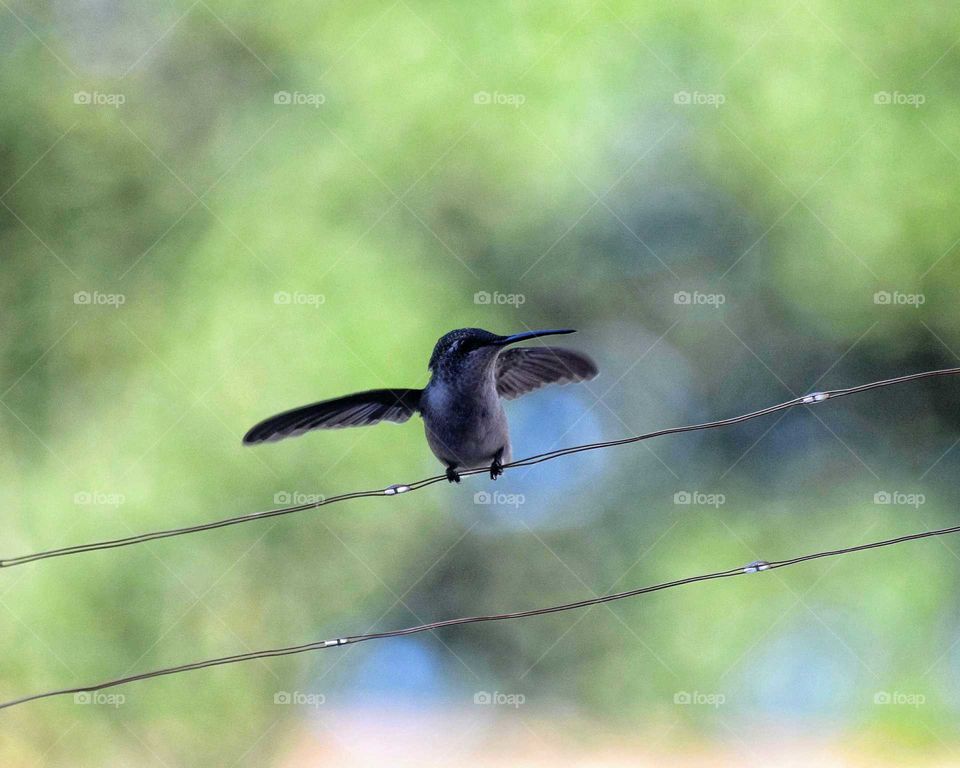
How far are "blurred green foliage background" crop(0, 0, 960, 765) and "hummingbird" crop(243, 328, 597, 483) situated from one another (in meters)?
2.86

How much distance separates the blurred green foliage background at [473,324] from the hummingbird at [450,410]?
286 cm

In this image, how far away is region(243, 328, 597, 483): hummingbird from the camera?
3.67 meters

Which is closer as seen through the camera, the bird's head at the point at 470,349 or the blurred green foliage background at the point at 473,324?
the bird's head at the point at 470,349

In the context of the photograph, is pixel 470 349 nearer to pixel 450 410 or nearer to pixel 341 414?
pixel 450 410

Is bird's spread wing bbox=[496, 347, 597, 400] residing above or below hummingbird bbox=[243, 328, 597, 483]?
above

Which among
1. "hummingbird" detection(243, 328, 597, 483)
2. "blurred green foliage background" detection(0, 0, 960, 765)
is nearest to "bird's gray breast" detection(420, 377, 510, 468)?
"hummingbird" detection(243, 328, 597, 483)

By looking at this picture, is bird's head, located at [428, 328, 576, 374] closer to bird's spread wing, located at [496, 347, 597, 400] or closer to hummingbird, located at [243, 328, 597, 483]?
hummingbird, located at [243, 328, 597, 483]

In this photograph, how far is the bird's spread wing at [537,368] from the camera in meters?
4.46

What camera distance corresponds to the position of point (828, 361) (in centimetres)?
767

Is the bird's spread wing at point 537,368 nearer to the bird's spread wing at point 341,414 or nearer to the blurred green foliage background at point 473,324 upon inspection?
the bird's spread wing at point 341,414

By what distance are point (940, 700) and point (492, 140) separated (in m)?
5.25

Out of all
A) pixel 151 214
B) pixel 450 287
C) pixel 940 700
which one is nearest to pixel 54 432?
pixel 151 214

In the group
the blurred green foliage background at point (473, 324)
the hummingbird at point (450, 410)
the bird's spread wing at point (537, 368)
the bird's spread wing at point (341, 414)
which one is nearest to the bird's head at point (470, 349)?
the hummingbird at point (450, 410)

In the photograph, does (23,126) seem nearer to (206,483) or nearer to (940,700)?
(206,483)
